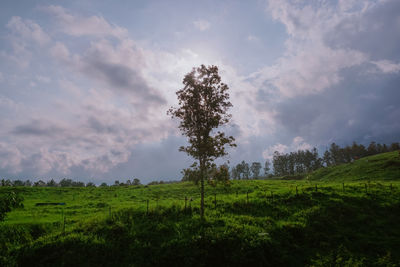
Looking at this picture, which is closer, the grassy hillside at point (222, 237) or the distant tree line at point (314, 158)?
the grassy hillside at point (222, 237)

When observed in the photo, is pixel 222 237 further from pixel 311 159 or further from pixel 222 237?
pixel 311 159

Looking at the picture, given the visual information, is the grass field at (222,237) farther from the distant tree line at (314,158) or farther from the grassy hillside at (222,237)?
the distant tree line at (314,158)

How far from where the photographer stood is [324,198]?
29125 mm

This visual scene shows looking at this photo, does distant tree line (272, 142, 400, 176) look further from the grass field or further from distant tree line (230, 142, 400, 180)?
the grass field

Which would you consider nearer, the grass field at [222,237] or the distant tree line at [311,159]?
the grass field at [222,237]

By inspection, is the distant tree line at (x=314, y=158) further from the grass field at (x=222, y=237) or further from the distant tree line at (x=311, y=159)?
the grass field at (x=222, y=237)

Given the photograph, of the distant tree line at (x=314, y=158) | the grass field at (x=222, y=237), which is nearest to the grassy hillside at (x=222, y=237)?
the grass field at (x=222, y=237)

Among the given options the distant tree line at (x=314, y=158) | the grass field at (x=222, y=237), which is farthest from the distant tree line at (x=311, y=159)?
the grass field at (x=222, y=237)

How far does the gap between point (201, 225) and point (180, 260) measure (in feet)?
16.1

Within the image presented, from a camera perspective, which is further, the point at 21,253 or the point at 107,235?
the point at 107,235

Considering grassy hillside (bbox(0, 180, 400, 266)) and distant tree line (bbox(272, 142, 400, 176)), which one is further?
distant tree line (bbox(272, 142, 400, 176))

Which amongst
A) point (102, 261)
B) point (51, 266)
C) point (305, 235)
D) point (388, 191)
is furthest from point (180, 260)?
point (388, 191)

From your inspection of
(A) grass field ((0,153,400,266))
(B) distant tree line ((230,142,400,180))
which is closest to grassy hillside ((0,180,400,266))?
(A) grass field ((0,153,400,266))

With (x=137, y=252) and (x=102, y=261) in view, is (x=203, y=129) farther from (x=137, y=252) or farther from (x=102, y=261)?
(x=102, y=261)
